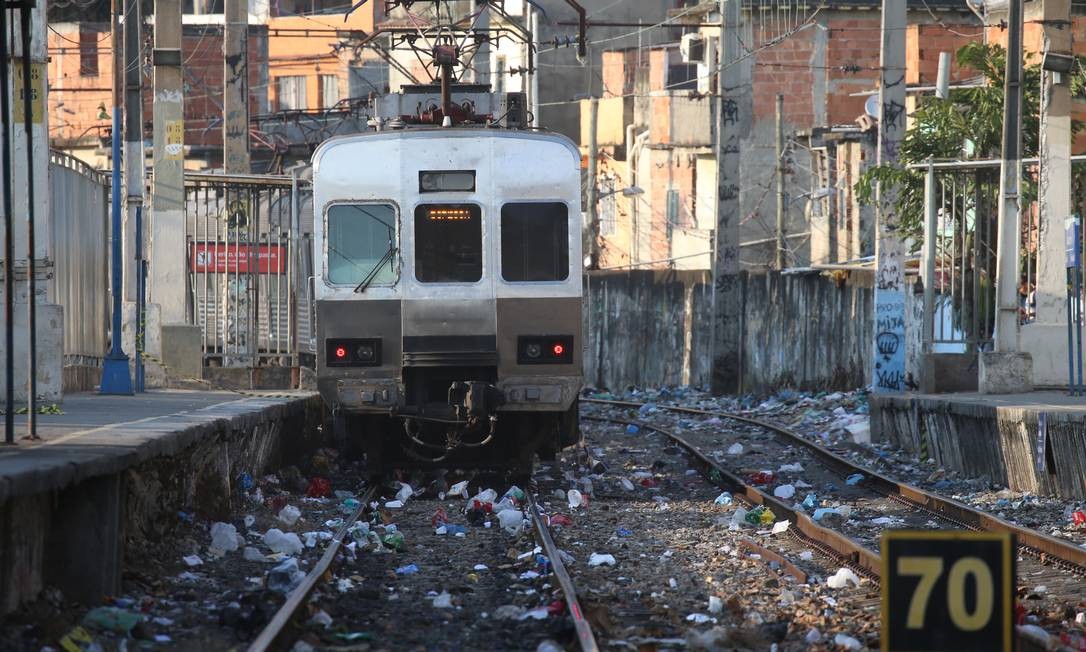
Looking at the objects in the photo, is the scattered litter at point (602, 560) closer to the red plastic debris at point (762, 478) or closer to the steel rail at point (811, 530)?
the steel rail at point (811, 530)

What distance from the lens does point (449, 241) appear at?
47.8 feet

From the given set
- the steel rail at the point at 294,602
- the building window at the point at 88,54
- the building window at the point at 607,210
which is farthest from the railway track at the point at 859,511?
the building window at the point at 88,54

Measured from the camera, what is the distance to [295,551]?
10695 mm

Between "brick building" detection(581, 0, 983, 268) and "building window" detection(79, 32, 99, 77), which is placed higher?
"building window" detection(79, 32, 99, 77)

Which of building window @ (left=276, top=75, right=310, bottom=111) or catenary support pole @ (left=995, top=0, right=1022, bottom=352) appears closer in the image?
catenary support pole @ (left=995, top=0, right=1022, bottom=352)

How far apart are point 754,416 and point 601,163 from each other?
987 inches

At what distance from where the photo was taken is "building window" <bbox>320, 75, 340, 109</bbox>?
54.4 meters

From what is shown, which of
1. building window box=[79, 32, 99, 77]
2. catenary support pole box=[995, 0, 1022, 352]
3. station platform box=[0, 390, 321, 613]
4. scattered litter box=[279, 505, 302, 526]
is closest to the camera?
station platform box=[0, 390, 321, 613]

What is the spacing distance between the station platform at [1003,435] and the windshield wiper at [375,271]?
546cm

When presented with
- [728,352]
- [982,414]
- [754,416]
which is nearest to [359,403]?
[982,414]

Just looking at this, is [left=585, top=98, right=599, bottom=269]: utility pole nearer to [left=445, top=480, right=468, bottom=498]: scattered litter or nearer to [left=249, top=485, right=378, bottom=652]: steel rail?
[left=445, top=480, right=468, bottom=498]: scattered litter

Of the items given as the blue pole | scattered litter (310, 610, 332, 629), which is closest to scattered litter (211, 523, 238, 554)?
scattered litter (310, 610, 332, 629)

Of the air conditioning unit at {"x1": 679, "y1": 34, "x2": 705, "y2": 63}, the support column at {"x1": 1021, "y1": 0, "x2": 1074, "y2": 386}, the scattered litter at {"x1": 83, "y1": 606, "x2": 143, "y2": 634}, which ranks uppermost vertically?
the air conditioning unit at {"x1": 679, "y1": 34, "x2": 705, "y2": 63}

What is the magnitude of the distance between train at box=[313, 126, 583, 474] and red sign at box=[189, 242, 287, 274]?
6300mm
